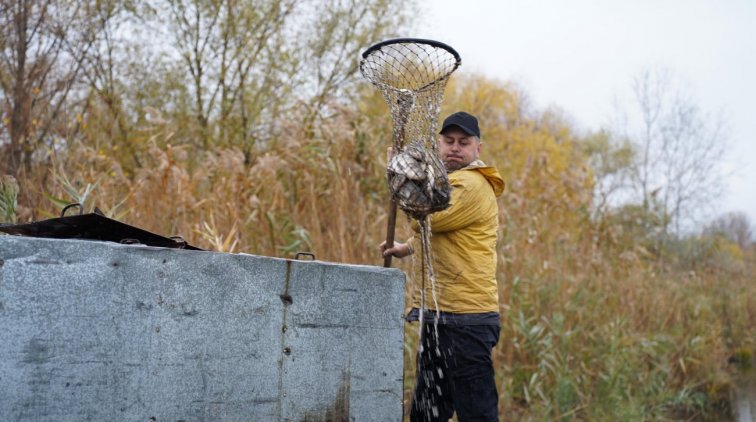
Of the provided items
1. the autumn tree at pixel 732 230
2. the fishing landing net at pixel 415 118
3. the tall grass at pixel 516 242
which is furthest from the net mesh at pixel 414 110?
the autumn tree at pixel 732 230

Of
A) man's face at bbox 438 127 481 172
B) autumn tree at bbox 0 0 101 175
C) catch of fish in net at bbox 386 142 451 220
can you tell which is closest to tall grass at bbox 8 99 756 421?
autumn tree at bbox 0 0 101 175

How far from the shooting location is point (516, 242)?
736 cm

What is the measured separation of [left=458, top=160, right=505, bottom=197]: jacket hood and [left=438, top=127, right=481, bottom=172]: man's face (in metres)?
0.05

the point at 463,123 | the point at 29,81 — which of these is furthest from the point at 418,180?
the point at 29,81

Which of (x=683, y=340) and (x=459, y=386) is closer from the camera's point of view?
(x=459, y=386)

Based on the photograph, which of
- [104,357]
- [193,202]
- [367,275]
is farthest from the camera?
[193,202]

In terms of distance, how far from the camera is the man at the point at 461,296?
338cm

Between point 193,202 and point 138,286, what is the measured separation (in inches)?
122

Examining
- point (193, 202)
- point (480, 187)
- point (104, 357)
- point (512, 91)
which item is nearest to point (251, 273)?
point (104, 357)

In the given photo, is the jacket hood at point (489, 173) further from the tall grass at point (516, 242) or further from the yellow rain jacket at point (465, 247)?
the tall grass at point (516, 242)

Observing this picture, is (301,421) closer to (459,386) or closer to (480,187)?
(459,386)

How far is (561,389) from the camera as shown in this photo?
19.7ft

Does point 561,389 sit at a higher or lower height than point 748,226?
lower

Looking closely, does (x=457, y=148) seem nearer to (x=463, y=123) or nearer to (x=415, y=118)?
(x=463, y=123)
